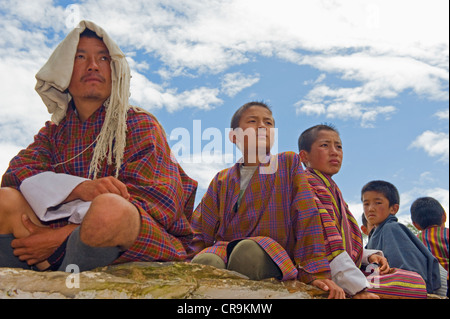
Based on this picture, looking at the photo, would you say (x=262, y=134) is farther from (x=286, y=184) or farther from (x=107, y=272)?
(x=107, y=272)

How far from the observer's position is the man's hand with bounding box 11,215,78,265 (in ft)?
8.04

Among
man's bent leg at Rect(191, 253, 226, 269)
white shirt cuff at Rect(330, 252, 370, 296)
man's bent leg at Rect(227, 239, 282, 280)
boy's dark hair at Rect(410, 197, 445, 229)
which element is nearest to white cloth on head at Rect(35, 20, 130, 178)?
man's bent leg at Rect(191, 253, 226, 269)

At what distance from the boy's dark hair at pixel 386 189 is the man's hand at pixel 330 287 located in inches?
88.2

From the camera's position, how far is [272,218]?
9.98 feet

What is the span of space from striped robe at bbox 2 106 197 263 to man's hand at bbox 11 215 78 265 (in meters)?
0.20

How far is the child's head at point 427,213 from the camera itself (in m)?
5.02

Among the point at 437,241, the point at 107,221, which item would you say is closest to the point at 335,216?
the point at 107,221

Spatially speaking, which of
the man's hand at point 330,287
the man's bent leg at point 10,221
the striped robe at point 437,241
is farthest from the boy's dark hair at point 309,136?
the man's bent leg at point 10,221

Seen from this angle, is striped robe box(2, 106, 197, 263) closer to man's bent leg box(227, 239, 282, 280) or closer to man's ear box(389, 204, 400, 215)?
man's bent leg box(227, 239, 282, 280)

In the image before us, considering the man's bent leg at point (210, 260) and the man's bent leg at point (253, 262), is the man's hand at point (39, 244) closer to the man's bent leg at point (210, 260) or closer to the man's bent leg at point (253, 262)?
the man's bent leg at point (210, 260)

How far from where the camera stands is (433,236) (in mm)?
4797

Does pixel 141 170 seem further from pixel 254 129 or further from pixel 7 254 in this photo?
pixel 254 129

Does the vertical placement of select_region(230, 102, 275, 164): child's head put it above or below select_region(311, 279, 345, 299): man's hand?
above

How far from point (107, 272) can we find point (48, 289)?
323 mm
